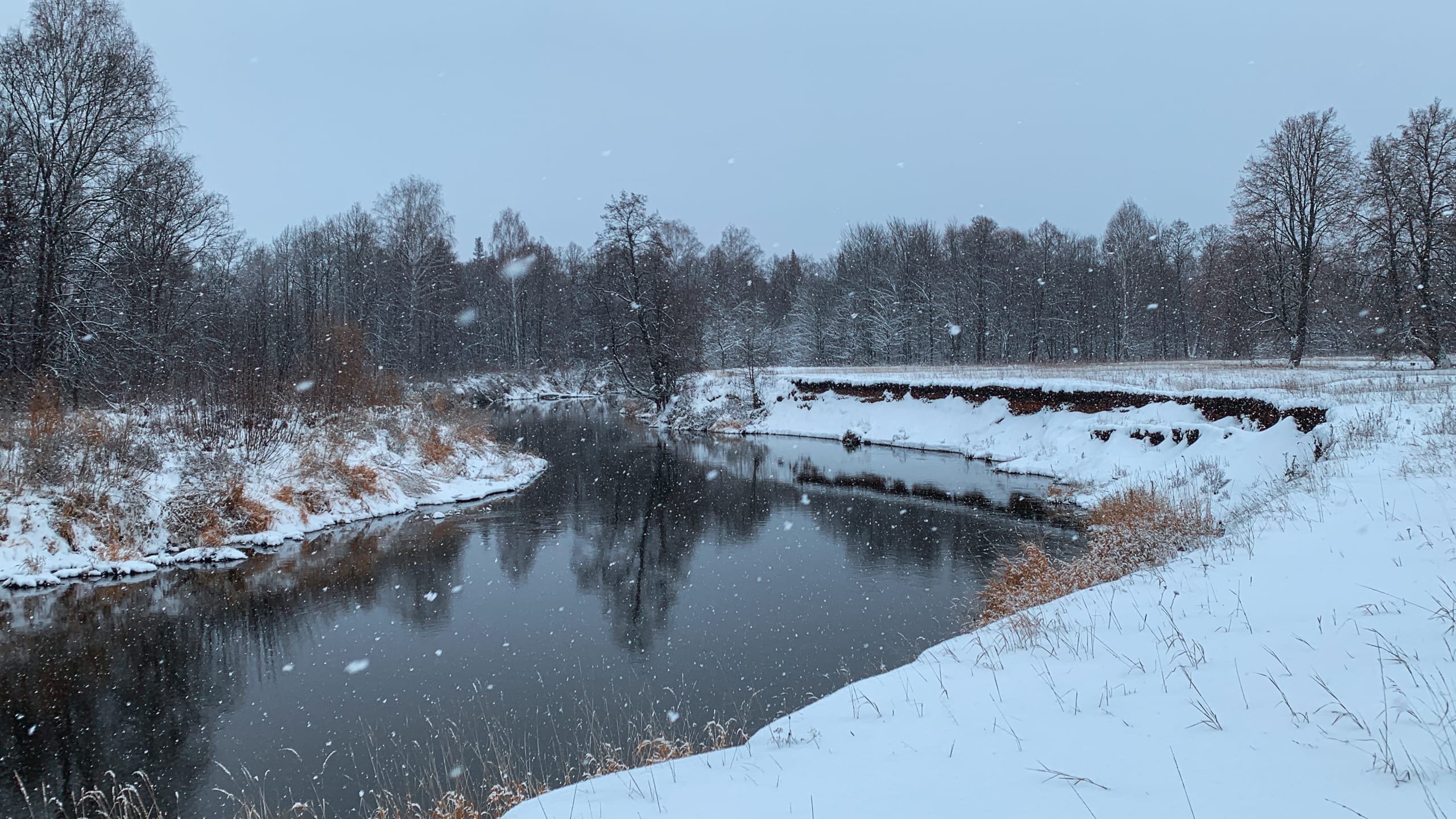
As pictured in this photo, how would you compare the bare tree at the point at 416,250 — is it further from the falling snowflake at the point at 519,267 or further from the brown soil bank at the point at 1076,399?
the brown soil bank at the point at 1076,399

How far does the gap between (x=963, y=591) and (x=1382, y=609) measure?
221 inches

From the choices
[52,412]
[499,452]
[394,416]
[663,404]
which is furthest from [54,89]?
[663,404]

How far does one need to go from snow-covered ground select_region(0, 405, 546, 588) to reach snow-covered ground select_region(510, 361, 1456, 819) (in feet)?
37.7

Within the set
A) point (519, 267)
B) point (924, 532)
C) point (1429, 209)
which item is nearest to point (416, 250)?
point (519, 267)

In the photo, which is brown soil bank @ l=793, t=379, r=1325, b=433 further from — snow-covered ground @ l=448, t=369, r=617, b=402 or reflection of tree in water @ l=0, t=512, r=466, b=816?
snow-covered ground @ l=448, t=369, r=617, b=402

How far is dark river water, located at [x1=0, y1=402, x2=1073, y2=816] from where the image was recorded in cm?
634

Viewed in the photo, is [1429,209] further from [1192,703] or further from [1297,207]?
[1192,703]

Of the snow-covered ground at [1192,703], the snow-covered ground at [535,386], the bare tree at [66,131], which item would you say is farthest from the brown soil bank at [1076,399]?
the bare tree at [66,131]

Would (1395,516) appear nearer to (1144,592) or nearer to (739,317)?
(1144,592)

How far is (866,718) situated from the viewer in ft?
15.9

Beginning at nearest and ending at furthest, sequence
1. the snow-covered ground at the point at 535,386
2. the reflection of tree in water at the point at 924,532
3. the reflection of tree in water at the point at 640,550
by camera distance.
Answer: the reflection of tree in water at the point at 640,550, the reflection of tree in water at the point at 924,532, the snow-covered ground at the point at 535,386

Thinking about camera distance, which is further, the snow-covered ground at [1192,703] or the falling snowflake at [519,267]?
the falling snowflake at [519,267]

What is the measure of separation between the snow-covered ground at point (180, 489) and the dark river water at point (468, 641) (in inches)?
28.5

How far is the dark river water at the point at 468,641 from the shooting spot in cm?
634
